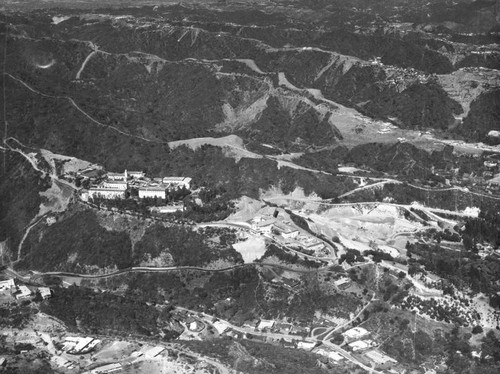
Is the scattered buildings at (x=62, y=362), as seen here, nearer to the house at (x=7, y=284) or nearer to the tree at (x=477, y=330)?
the house at (x=7, y=284)

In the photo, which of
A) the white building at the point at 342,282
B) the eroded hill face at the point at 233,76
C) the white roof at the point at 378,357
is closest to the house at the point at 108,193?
the eroded hill face at the point at 233,76

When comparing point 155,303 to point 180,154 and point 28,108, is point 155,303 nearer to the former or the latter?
point 180,154

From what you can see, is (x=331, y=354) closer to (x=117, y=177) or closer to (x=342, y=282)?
(x=342, y=282)

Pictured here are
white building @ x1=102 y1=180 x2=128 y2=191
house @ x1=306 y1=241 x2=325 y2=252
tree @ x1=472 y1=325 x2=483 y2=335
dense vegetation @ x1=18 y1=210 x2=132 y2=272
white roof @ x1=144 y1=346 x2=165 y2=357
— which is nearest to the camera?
white roof @ x1=144 y1=346 x2=165 y2=357

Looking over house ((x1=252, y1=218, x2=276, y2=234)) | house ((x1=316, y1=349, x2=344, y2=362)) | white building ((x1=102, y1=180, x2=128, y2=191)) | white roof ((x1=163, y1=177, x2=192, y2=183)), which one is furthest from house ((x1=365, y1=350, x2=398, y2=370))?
white building ((x1=102, y1=180, x2=128, y2=191))

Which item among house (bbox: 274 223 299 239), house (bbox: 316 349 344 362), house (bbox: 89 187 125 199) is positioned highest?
house (bbox: 89 187 125 199)

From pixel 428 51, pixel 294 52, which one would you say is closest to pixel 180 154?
pixel 294 52

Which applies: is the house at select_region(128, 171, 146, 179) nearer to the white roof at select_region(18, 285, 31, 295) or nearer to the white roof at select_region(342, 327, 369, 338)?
the white roof at select_region(18, 285, 31, 295)

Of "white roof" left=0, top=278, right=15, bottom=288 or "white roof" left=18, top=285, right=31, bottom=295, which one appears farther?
"white roof" left=0, top=278, right=15, bottom=288
